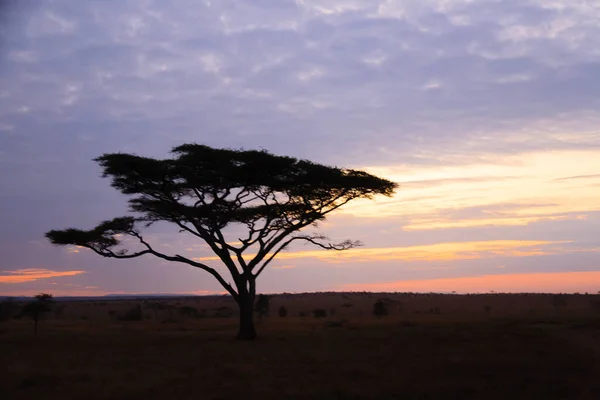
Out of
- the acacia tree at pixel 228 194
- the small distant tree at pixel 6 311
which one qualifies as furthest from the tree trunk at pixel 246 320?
the small distant tree at pixel 6 311

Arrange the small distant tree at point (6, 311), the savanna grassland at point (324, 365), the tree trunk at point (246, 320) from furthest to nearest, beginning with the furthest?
the small distant tree at point (6, 311) → the tree trunk at point (246, 320) → the savanna grassland at point (324, 365)

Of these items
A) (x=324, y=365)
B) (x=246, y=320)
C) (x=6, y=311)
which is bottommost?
(x=324, y=365)

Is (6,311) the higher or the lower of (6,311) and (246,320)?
the higher

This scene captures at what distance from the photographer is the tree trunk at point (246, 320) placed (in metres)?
29.6


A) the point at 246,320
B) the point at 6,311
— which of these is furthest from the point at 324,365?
the point at 6,311

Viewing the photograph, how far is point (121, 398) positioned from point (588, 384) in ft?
37.5

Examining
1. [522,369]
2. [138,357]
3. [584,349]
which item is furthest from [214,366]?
[584,349]

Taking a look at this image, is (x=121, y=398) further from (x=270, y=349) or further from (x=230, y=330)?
(x=230, y=330)

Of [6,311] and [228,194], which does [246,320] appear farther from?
[6,311]

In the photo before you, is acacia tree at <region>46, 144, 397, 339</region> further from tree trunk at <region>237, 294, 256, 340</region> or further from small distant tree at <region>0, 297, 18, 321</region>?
small distant tree at <region>0, 297, 18, 321</region>

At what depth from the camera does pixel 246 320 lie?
98.1 feet

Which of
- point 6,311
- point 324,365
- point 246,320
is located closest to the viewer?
point 324,365

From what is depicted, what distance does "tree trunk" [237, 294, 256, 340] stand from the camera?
29594mm

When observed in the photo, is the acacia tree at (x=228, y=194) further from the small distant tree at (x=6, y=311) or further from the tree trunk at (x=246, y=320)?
the small distant tree at (x=6, y=311)
